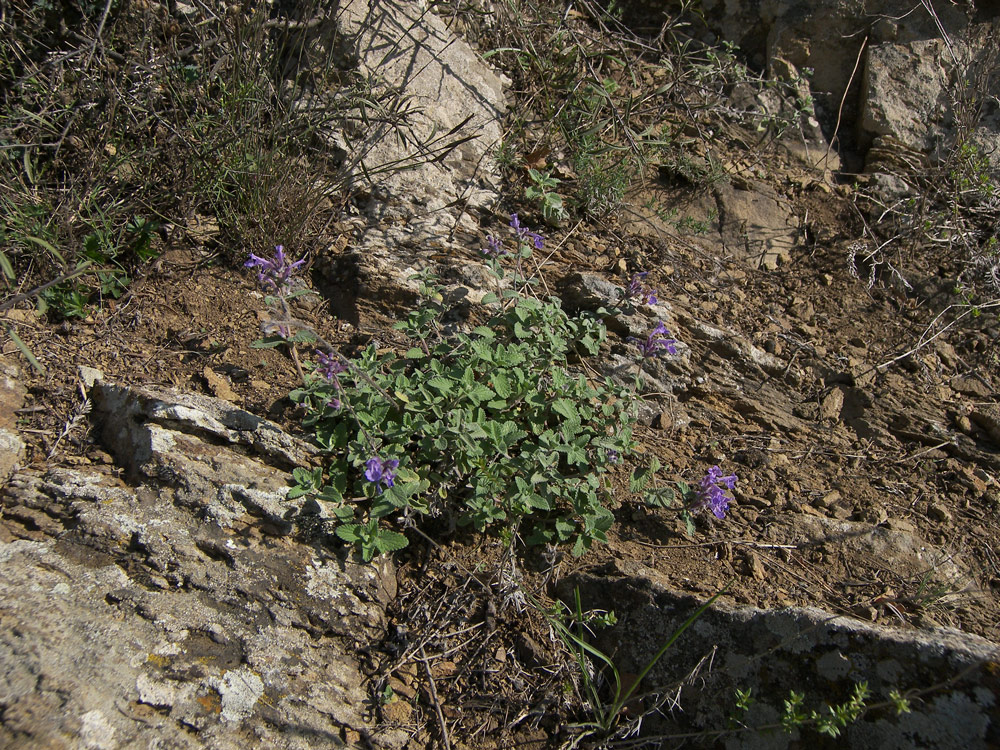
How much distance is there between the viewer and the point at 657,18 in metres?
4.57

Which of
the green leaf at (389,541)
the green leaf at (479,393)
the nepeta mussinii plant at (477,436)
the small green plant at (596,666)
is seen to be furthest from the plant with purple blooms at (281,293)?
the small green plant at (596,666)

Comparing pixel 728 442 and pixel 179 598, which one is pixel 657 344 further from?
pixel 179 598

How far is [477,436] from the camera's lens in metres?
2.42

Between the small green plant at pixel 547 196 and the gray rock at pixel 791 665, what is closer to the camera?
the gray rock at pixel 791 665

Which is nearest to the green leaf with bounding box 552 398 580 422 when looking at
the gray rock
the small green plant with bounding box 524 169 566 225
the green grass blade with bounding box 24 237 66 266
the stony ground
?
the stony ground

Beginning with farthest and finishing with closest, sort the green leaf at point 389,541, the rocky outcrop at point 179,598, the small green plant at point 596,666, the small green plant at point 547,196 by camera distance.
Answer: the small green plant at point 547,196
the green leaf at point 389,541
the small green plant at point 596,666
the rocky outcrop at point 179,598

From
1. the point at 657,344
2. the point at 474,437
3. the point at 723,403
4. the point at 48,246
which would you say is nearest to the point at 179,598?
the point at 474,437

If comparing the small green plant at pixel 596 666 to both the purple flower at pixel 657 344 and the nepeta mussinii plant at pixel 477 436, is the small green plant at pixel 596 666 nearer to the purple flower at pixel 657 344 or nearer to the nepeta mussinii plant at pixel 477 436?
the nepeta mussinii plant at pixel 477 436

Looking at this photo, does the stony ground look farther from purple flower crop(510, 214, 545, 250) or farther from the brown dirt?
purple flower crop(510, 214, 545, 250)

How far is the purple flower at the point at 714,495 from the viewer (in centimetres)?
247

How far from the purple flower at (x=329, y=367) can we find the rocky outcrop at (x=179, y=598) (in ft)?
0.97

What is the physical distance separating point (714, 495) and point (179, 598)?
5.87ft

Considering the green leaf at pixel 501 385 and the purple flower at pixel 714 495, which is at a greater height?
the purple flower at pixel 714 495

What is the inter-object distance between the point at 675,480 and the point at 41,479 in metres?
2.25
